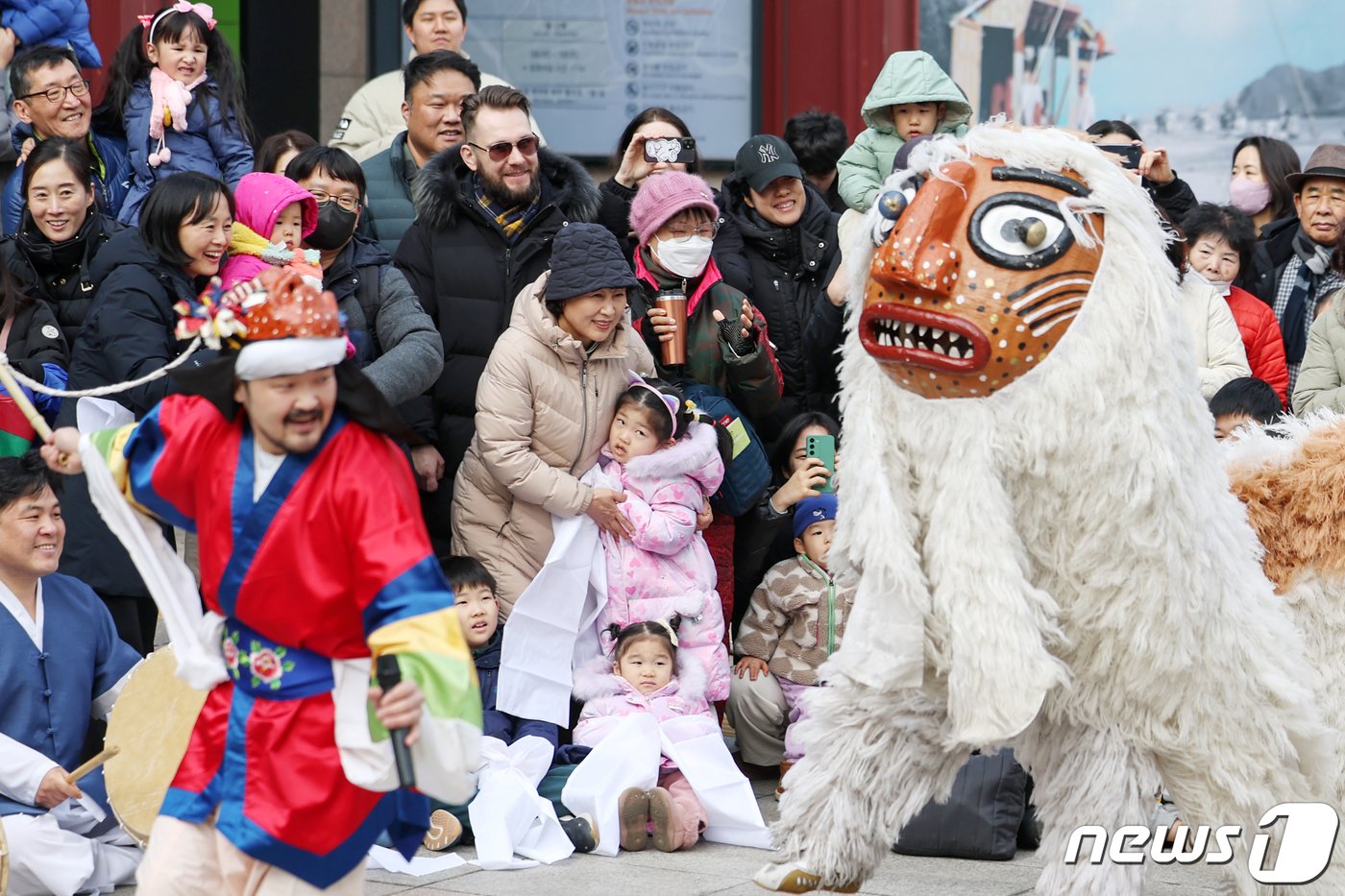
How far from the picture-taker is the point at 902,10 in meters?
9.09

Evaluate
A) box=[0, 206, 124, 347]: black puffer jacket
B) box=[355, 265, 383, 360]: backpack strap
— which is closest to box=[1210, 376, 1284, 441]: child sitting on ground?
box=[355, 265, 383, 360]: backpack strap

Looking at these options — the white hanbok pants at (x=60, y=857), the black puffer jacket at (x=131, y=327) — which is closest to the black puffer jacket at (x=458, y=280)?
the black puffer jacket at (x=131, y=327)

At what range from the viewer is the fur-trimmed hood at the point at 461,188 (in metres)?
5.65

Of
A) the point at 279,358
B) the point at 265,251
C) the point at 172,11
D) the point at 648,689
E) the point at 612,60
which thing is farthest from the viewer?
the point at 612,60

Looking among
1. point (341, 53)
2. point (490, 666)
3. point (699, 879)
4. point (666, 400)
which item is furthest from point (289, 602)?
point (341, 53)

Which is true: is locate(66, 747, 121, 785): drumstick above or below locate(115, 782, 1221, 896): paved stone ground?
above

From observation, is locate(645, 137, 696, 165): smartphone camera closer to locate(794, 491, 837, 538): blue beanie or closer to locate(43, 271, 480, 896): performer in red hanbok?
locate(794, 491, 837, 538): blue beanie

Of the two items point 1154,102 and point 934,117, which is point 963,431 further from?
point 1154,102

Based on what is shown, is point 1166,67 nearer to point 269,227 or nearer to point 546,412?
point 546,412

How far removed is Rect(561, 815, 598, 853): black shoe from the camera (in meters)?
4.93

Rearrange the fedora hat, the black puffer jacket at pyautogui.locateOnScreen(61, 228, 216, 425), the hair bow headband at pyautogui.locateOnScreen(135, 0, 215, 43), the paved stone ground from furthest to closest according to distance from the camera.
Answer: the fedora hat → the hair bow headband at pyautogui.locateOnScreen(135, 0, 215, 43) → the black puffer jacket at pyautogui.locateOnScreen(61, 228, 216, 425) → the paved stone ground

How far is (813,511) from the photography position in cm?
570

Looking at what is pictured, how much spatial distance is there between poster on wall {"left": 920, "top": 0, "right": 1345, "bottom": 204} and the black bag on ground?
4.87 m

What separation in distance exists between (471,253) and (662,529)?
111 centimetres
